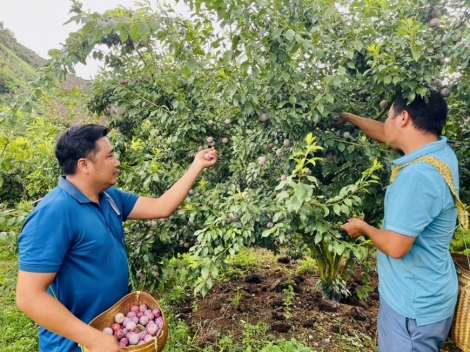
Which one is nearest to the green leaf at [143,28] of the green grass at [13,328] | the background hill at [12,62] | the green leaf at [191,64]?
the green leaf at [191,64]

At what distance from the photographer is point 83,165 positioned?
1616 millimetres

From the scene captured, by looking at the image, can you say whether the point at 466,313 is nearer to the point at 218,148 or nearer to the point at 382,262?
the point at 382,262

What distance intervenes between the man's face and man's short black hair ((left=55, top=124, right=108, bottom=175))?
0.02 metres

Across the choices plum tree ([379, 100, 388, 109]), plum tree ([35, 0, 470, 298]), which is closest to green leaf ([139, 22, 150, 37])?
plum tree ([35, 0, 470, 298])

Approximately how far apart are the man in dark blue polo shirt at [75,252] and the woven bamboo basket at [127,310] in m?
0.06

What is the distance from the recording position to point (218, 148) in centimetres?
264

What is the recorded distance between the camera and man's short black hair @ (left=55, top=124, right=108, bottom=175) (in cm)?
161

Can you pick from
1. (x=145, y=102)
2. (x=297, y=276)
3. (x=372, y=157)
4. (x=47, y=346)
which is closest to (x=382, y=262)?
(x=372, y=157)

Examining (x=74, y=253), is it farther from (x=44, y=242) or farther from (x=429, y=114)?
(x=429, y=114)

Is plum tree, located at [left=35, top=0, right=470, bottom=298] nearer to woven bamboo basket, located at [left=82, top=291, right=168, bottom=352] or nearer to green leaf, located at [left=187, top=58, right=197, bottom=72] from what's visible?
green leaf, located at [left=187, top=58, right=197, bottom=72]

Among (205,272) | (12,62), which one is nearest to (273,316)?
(205,272)

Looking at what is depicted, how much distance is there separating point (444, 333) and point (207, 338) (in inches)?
73.3

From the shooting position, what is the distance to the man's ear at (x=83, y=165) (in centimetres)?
161

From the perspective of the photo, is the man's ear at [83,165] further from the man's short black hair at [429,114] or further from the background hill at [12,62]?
the background hill at [12,62]
